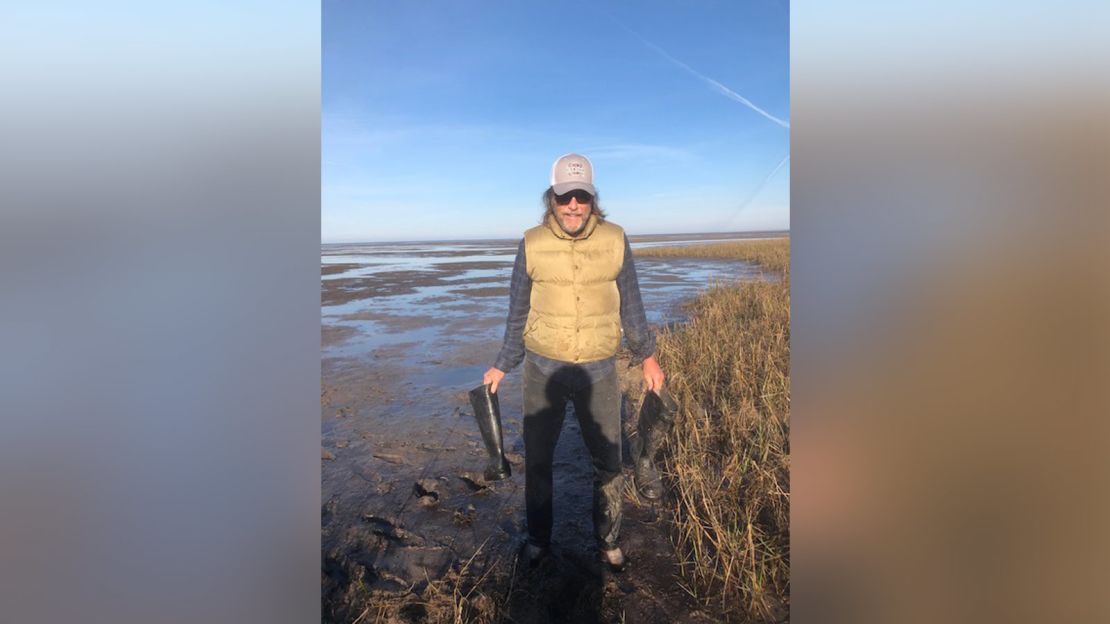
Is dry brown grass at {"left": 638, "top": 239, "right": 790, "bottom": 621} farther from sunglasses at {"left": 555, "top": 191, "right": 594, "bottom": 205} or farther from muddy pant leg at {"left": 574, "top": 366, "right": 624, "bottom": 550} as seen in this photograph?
sunglasses at {"left": 555, "top": 191, "right": 594, "bottom": 205}

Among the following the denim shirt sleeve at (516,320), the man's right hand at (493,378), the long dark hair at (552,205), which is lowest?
the man's right hand at (493,378)

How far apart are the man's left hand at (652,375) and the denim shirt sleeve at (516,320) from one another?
0.52 metres

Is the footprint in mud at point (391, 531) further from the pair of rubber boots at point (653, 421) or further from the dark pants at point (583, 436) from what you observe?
the pair of rubber boots at point (653, 421)

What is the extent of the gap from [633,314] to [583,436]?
0.56 m

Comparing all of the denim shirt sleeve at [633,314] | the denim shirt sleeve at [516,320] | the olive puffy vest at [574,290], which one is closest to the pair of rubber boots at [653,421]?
the denim shirt sleeve at [633,314]

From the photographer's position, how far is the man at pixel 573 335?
184 cm

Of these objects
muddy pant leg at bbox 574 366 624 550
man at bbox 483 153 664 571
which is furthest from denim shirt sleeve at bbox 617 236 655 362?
muddy pant leg at bbox 574 366 624 550

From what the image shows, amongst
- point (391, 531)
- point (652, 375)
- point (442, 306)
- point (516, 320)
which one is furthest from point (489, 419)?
point (442, 306)
